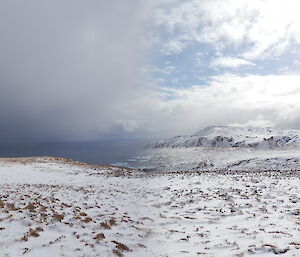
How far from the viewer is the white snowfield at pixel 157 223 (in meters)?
10.1

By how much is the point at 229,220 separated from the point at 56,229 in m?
8.87

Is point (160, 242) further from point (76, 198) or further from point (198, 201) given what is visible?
point (76, 198)

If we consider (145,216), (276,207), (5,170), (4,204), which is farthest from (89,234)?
(5,170)

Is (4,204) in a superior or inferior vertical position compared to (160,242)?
superior

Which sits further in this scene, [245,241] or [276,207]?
[276,207]

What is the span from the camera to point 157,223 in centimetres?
1480

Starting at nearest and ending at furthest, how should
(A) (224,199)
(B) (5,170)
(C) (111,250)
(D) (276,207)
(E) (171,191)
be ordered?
1. (C) (111,250)
2. (D) (276,207)
3. (A) (224,199)
4. (E) (171,191)
5. (B) (5,170)

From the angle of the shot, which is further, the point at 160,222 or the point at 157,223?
the point at 160,222

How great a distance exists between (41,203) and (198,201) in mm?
10585

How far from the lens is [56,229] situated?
1190 centimetres

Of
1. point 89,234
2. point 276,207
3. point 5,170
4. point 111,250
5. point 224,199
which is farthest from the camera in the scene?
point 5,170

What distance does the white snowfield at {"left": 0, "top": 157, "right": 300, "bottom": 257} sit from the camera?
1012 centimetres

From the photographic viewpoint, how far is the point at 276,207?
15.7m

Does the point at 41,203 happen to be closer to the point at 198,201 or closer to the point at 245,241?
the point at 198,201
